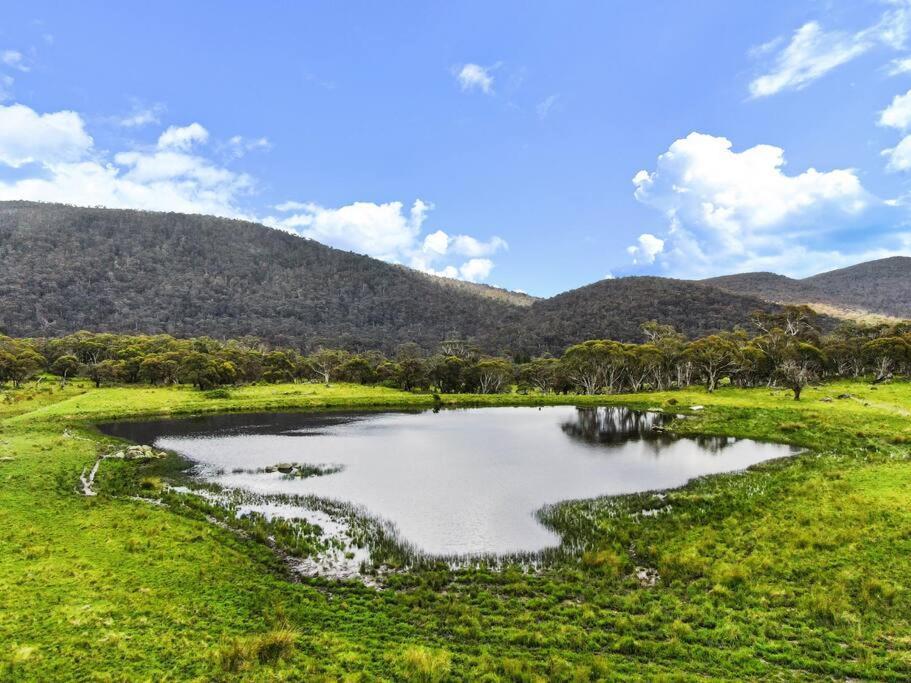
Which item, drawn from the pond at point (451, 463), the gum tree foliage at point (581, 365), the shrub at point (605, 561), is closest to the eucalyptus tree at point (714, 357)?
the gum tree foliage at point (581, 365)

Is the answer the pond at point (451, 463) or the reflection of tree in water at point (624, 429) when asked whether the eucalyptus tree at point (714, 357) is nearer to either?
the reflection of tree in water at point (624, 429)

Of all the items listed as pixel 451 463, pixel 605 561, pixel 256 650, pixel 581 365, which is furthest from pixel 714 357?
pixel 256 650

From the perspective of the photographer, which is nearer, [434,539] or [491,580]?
[491,580]

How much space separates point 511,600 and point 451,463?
20.9m

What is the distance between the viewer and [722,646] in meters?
13.8

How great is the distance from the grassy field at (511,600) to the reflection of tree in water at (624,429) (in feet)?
57.0

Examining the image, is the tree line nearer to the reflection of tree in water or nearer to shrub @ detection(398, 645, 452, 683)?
the reflection of tree in water

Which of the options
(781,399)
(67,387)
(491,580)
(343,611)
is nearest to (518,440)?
(491,580)

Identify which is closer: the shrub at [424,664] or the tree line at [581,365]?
the shrub at [424,664]

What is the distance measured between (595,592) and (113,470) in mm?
35650

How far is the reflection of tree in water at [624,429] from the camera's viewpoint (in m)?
46.8

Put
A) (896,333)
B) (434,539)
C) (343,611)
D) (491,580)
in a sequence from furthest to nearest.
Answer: (896,333) → (434,539) → (491,580) → (343,611)

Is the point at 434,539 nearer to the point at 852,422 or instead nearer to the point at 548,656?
the point at 548,656

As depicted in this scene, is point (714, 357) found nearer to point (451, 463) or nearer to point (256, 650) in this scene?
point (451, 463)
